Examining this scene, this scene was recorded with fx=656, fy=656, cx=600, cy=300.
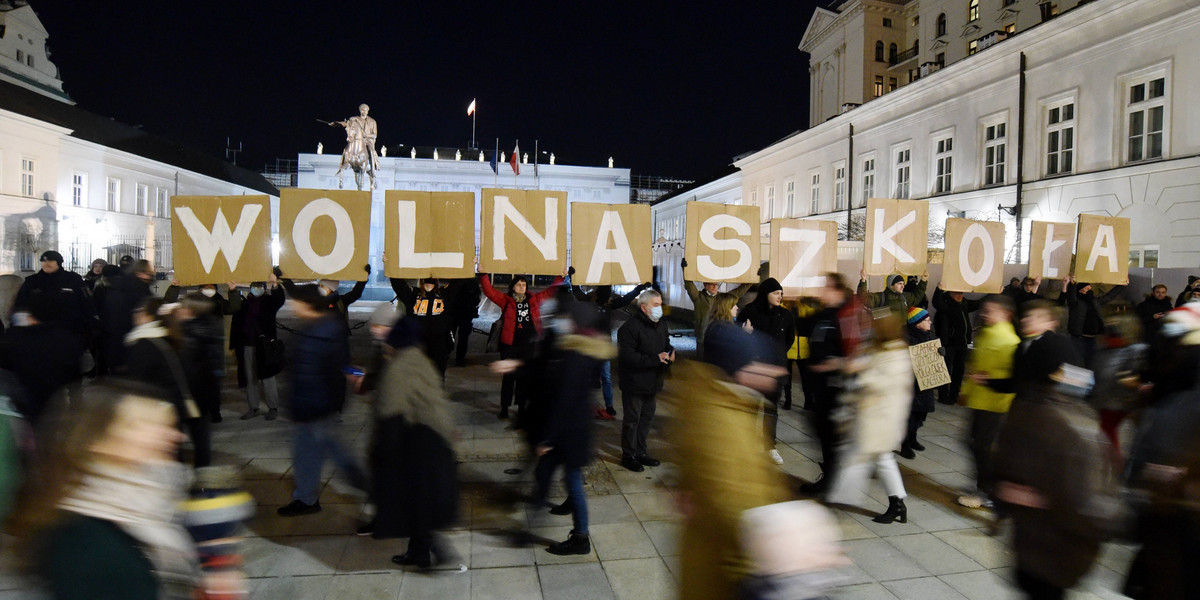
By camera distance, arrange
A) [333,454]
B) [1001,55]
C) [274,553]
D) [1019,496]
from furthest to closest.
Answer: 1. [1001,55]
2. [333,454]
3. [274,553]
4. [1019,496]

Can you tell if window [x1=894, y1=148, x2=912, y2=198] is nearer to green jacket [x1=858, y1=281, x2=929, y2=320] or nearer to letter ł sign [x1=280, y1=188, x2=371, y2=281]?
green jacket [x1=858, y1=281, x2=929, y2=320]

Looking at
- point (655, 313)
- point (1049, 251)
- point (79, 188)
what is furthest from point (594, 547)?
point (79, 188)

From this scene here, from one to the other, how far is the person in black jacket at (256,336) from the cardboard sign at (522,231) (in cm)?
279

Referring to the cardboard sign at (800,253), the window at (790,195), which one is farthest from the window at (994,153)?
the cardboard sign at (800,253)

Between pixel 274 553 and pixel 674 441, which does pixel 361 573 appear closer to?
pixel 274 553

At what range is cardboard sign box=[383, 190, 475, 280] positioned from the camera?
770 cm

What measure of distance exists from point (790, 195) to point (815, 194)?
2258 mm

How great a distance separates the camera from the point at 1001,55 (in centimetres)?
2070

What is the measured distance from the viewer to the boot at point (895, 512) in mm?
5410

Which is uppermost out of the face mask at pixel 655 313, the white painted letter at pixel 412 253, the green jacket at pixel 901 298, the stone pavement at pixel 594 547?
the white painted letter at pixel 412 253

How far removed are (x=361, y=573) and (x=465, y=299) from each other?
842 centimetres

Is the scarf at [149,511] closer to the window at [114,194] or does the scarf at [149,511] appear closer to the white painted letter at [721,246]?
the white painted letter at [721,246]

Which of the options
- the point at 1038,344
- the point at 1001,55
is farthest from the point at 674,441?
the point at 1001,55

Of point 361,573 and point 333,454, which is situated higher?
point 333,454
